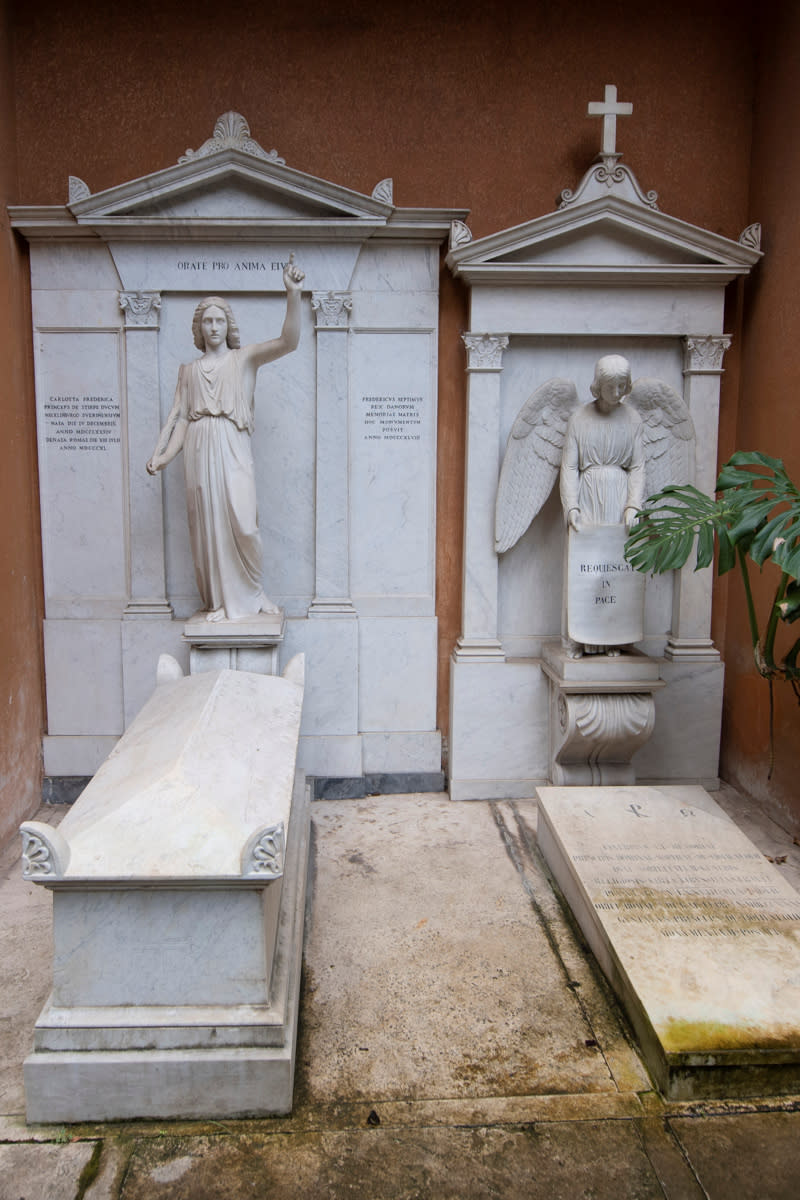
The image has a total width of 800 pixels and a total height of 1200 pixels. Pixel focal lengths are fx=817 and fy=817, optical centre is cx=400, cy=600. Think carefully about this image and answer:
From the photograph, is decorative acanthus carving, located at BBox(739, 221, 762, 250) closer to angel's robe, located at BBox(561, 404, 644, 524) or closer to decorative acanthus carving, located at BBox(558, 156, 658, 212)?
decorative acanthus carving, located at BBox(558, 156, 658, 212)

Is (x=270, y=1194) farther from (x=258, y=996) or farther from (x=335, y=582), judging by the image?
(x=335, y=582)

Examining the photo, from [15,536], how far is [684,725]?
3.74 m

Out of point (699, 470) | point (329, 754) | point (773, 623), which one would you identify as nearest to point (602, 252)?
point (699, 470)

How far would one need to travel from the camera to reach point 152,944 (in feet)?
7.36

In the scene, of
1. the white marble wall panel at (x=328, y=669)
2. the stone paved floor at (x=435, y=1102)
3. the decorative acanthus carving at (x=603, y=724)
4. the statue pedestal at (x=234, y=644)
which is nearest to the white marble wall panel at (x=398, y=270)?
the white marble wall panel at (x=328, y=669)

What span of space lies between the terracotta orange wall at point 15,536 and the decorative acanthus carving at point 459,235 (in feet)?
7.37

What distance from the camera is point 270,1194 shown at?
202 cm

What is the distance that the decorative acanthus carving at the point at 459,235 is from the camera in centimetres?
417

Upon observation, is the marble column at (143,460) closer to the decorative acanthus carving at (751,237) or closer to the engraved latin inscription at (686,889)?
the engraved latin inscription at (686,889)

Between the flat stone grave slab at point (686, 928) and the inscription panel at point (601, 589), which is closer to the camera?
the flat stone grave slab at point (686, 928)

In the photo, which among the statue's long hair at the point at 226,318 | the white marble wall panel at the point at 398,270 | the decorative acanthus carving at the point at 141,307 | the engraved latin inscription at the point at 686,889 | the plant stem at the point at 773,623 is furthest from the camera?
the white marble wall panel at the point at 398,270

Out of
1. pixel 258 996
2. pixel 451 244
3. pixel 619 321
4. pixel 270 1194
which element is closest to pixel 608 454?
pixel 619 321

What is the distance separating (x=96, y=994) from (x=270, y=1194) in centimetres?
68

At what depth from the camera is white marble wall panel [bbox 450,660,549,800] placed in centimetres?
449
